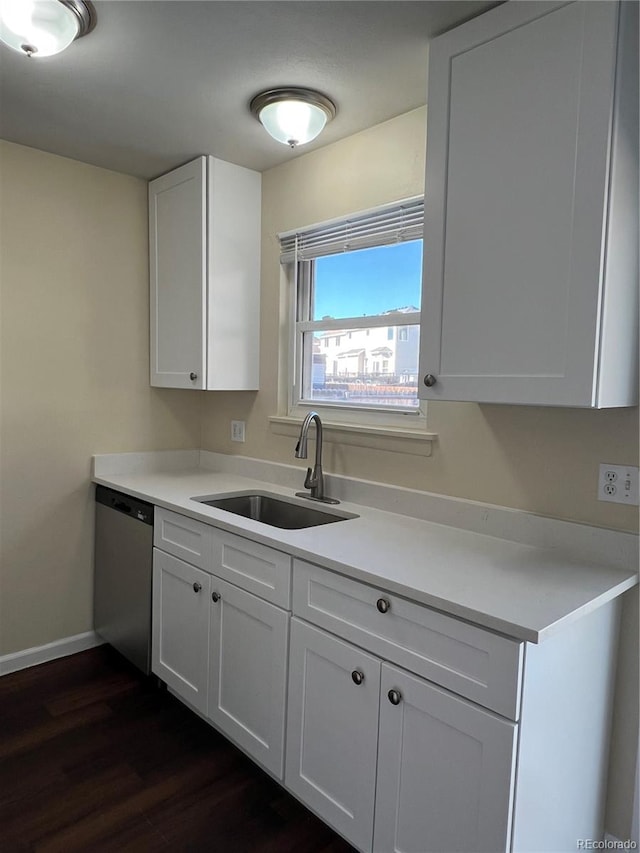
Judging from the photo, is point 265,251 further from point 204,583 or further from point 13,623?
point 13,623

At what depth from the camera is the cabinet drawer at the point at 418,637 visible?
1.24 meters

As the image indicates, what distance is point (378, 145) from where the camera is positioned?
7.39ft

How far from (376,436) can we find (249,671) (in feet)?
3.18

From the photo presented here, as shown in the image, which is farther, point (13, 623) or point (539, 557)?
point (13, 623)

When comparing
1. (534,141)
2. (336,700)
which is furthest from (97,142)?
(336,700)

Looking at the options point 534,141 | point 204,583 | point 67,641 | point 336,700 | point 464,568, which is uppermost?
point 534,141

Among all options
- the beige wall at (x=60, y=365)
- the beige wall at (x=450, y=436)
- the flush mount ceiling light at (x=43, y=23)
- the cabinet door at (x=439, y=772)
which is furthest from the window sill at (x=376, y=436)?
the flush mount ceiling light at (x=43, y=23)

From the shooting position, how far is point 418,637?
1.42 m

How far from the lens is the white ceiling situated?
1.58m

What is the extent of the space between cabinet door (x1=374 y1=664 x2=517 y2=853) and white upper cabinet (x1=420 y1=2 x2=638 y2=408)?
0.77 meters

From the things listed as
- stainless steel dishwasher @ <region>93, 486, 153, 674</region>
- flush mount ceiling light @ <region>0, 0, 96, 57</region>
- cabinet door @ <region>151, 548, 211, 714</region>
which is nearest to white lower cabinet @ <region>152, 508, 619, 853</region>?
cabinet door @ <region>151, 548, 211, 714</region>

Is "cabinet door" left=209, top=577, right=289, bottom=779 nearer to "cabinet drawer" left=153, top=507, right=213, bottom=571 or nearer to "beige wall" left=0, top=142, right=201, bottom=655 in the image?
"cabinet drawer" left=153, top=507, right=213, bottom=571

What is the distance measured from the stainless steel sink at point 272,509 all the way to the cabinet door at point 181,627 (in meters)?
0.33

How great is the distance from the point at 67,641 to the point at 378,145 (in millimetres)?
2634
